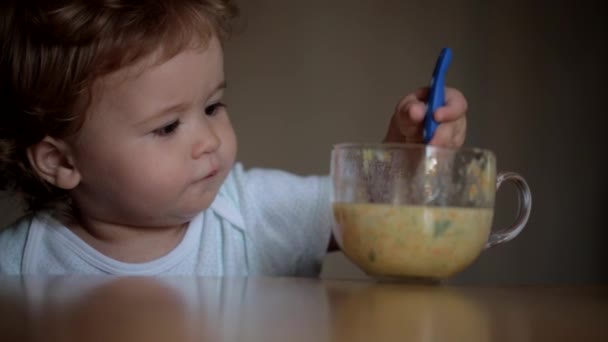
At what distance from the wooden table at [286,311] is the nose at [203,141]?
39cm

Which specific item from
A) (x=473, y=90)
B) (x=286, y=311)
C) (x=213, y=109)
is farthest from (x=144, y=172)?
(x=473, y=90)

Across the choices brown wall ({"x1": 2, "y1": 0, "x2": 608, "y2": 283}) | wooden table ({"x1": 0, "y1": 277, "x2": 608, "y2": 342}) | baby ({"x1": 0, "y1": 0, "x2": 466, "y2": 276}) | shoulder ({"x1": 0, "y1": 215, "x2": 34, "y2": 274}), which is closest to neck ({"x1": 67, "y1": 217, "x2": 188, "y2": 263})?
baby ({"x1": 0, "y1": 0, "x2": 466, "y2": 276})

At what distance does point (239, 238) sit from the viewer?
1.20 metres

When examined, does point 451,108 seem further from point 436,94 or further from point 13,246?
point 13,246

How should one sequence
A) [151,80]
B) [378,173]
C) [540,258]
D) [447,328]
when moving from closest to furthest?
[447,328] → [378,173] → [151,80] → [540,258]

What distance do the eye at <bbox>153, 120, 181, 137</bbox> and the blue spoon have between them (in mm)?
380

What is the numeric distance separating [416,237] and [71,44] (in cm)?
59

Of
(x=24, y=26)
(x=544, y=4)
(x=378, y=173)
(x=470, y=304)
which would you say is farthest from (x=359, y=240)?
(x=544, y=4)

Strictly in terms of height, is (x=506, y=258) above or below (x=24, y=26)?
below

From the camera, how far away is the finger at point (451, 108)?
719 mm

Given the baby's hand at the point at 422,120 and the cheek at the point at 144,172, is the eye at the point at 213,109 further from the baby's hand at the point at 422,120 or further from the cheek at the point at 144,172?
the baby's hand at the point at 422,120

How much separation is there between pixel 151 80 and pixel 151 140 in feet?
0.28

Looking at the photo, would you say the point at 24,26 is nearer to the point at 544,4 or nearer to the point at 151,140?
the point at 151,140

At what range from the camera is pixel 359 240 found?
0.66 meters
